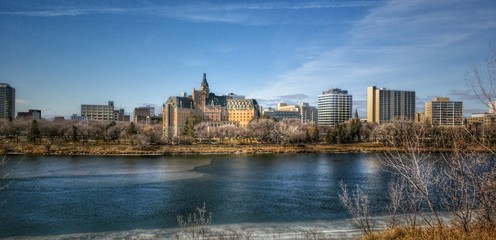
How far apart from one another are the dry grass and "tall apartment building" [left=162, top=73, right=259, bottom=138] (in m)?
104

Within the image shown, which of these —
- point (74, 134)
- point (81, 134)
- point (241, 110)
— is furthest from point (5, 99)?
point (74, 134)

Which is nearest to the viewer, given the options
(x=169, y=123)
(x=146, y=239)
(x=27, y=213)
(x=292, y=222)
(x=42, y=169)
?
(x=146, y=239)

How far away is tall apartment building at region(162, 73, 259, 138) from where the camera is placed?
116812 mm

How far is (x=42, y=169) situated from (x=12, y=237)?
2501 centimetres

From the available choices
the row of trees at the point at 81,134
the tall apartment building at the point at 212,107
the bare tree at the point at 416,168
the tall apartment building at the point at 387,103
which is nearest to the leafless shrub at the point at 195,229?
the bare tree at the point at 416,168

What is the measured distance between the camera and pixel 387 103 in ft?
499

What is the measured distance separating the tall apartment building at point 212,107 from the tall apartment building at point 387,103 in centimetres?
5351

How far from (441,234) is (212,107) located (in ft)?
394

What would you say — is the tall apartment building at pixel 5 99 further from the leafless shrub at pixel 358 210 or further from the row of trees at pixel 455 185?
the row of trees at pixel 455 185

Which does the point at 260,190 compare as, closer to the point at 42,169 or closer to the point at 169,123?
the point at 42,169

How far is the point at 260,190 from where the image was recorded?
2850 cm

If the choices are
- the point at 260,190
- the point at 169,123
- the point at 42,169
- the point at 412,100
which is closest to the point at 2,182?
the point at 42,169

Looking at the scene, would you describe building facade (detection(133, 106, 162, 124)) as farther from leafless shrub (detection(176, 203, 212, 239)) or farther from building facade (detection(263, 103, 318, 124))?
leafless shrub (detection(176, 203, 212, 239))

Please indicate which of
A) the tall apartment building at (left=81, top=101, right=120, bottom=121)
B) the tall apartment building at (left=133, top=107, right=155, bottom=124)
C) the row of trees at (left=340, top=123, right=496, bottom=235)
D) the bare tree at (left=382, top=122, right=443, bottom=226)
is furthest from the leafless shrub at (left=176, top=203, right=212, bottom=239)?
the tall apartment building at (left=81, top=101, right=120, bottom=121)
